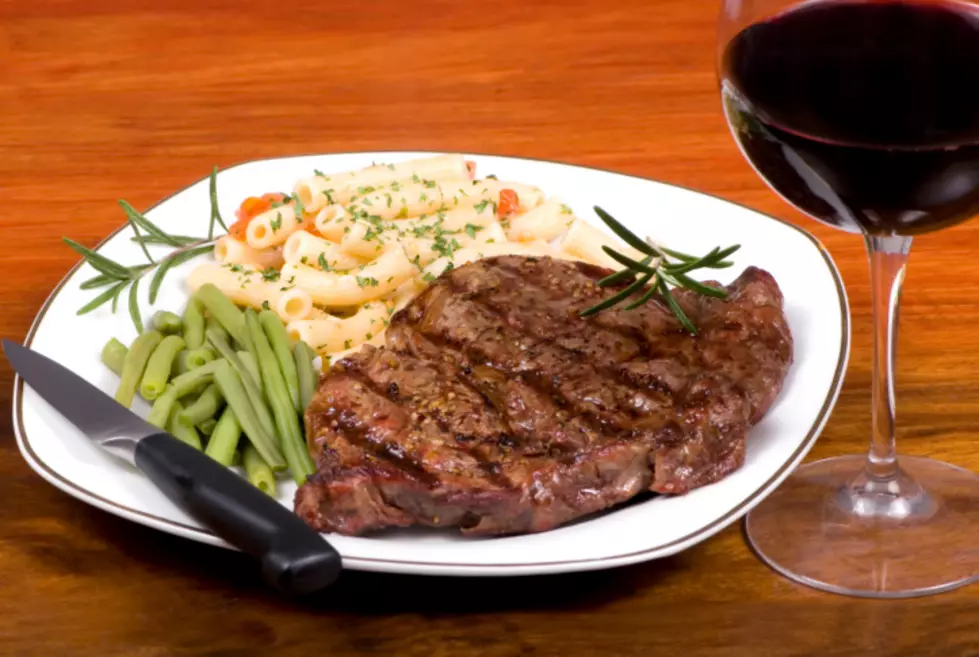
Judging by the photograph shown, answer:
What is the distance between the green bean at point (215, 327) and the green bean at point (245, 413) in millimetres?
243

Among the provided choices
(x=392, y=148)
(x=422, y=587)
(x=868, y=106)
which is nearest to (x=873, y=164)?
(x=868, y=106)

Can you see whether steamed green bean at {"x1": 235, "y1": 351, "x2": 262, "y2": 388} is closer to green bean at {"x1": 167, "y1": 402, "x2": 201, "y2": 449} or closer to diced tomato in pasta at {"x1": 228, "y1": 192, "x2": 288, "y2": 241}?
green bean at {"x1": 167, "y1": 402, "x2": 201, "y2": 449}

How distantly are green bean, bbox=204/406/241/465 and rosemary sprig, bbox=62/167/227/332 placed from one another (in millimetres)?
451

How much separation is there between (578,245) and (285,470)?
1.07m

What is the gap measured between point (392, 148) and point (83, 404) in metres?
1.78

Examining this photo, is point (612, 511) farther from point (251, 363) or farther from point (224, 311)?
point (224, 311)

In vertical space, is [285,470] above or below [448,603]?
above

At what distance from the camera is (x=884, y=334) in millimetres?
2141

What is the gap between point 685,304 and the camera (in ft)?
8.34

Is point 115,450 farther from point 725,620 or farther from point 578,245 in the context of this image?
point 578,245

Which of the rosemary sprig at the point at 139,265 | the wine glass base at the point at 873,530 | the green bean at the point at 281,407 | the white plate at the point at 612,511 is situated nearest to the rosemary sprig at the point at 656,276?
the white plate at the point at 612,511

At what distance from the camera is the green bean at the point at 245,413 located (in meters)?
2.38

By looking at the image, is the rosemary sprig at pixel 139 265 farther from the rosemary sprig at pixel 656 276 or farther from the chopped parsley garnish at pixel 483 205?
the rosemary sprig at pixel 656 276

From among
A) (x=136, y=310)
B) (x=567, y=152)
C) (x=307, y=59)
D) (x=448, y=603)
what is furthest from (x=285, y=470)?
(x=307, y=59)
